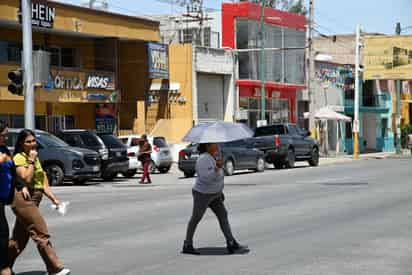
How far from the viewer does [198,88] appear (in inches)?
1876

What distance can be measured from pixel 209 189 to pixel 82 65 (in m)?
33.0

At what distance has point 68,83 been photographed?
39.6 metres

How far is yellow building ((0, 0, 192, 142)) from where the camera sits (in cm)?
3812

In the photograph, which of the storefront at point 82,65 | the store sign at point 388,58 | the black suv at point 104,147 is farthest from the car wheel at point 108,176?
the store sign at point 388,58

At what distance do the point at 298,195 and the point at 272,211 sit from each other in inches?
172

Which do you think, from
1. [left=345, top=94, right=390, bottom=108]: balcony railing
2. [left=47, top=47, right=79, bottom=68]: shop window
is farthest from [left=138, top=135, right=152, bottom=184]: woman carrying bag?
[left=345, top=94, right=390, bottom=108]: balcony railing

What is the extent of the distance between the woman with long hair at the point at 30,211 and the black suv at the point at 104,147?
1995cm

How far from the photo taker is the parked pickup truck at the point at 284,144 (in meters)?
37.7

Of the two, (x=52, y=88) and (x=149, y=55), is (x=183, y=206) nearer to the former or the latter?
(x=52, y=88)

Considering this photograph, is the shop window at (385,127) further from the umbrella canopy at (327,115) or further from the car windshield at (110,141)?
the car windshield at (110,141)

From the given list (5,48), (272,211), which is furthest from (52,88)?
(272,211)

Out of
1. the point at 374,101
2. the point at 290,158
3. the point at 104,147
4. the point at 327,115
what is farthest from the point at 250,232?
the point at 374,101

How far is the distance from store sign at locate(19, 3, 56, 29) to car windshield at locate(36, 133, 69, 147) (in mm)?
9091

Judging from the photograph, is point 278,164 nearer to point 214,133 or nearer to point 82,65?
point 82,65
